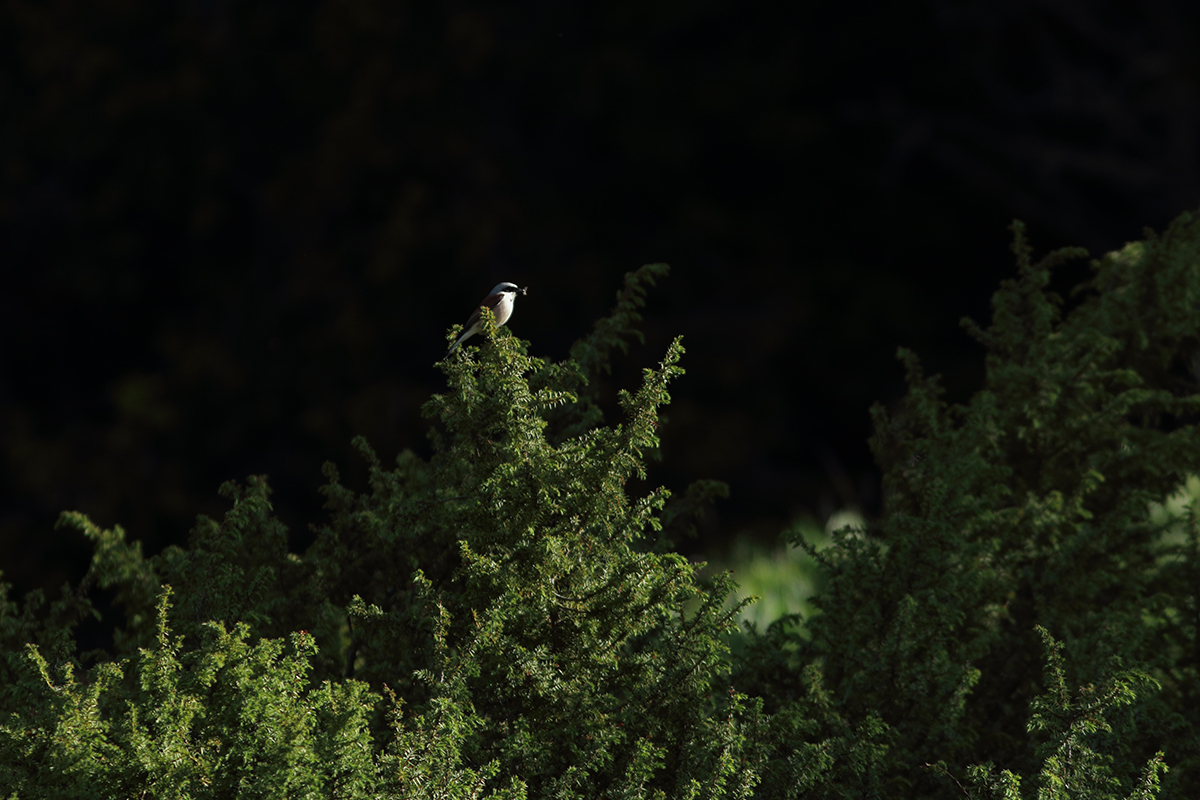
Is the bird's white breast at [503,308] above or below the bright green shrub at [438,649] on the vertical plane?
above

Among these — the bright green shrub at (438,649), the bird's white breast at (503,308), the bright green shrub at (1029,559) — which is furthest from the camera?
the bird's white breast at (503,308)

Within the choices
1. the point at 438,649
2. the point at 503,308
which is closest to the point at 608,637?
the point at 438,649

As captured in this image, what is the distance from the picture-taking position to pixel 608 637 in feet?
9.80

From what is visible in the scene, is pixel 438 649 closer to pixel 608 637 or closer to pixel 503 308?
pixel 608 637

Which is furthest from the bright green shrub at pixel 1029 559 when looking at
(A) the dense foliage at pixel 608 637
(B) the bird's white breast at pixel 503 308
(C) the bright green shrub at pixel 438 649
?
(B) the bird's white breast at pixel 503 308

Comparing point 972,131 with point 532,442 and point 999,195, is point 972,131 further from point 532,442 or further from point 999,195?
point 532,442

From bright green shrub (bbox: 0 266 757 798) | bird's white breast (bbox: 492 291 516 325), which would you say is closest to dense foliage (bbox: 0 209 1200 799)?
bright green shrub (bbox: 0 266 757 798)

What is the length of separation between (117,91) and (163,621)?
1211 cm

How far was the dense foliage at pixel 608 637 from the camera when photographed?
2.58m

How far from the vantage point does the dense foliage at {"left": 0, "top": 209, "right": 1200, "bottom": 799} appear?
8.46ft

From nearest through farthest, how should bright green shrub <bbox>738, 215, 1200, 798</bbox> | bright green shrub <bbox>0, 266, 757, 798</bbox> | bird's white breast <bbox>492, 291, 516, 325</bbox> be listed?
bright green shrub <bbox>0, 266, 757, 798</bbox>
bright green shrub <bbox>738, 215, 1200, 798</bbox>
bird's white breast <bbox>492, 291, 516, 325</bbox>

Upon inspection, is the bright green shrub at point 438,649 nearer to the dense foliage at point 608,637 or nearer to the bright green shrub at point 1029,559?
the dense foliage at point 608,637

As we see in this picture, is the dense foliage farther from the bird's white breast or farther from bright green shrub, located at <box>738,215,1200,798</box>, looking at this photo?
the bird's white breast

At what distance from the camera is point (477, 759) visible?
2859 millimetres
